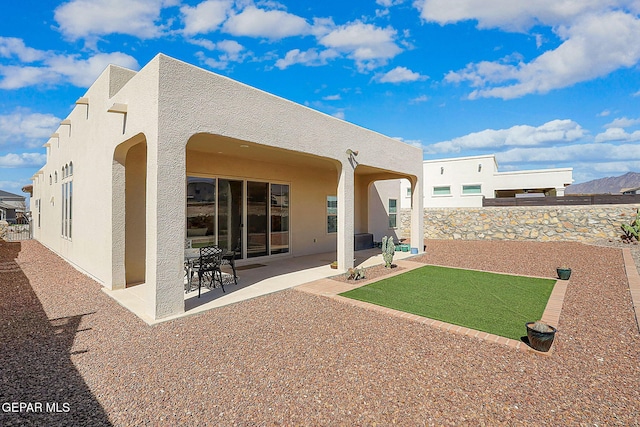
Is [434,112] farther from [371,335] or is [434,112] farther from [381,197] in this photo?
[371,335]

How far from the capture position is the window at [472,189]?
27.2 metres

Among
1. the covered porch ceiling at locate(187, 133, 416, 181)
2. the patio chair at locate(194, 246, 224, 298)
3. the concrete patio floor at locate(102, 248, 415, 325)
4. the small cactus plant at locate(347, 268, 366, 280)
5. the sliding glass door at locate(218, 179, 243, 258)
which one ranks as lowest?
the concrete patio floor at locate(102, 248, 415, 325)

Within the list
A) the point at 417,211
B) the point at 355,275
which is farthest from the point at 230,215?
the point at 417,211

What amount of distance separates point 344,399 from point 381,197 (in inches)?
593

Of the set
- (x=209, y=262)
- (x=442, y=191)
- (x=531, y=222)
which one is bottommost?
(x=209, y=262)

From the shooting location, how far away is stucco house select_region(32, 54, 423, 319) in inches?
208

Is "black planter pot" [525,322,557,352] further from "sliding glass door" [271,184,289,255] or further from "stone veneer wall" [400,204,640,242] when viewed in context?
"stone veneer wall" [400,204,640,242]

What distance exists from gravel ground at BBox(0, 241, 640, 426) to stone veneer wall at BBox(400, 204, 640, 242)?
→ 12790mm

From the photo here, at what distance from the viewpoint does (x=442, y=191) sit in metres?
28.9

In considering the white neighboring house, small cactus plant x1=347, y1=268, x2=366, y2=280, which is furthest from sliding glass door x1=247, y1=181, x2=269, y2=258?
the white neighboring house

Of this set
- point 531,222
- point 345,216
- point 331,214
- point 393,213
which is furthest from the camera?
point 393,213

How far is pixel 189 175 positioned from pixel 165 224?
408 centimetres

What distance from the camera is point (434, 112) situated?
26.7 meters

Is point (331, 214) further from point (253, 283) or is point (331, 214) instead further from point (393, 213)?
point (253, 283)
